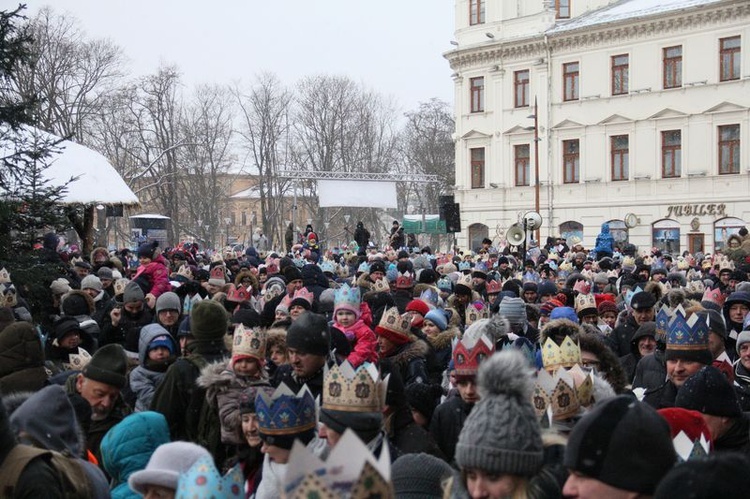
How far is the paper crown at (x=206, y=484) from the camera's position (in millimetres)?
3219

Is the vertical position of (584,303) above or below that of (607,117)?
below

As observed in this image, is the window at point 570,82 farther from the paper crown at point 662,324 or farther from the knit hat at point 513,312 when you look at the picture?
the paper crown at point 662,324

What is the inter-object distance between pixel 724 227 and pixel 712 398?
119ft

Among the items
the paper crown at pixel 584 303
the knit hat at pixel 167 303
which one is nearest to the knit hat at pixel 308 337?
the knit hat at pixel 167 303

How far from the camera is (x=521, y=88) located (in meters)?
45.9

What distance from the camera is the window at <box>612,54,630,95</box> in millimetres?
42594

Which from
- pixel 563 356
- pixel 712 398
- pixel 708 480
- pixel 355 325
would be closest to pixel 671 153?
pixel 355 325

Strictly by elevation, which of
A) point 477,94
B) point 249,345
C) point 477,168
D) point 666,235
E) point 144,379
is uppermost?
point 477,94

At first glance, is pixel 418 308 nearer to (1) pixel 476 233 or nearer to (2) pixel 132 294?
(2) pixel 132 294

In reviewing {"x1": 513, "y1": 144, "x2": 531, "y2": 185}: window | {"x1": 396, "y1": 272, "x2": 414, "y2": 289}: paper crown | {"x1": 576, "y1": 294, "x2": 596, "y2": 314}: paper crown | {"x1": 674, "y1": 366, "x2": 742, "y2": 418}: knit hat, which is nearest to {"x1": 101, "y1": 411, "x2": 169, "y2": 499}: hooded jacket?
{"x1": 674, "y1": 366, "x2": 742, "y2": 418}: knit hat

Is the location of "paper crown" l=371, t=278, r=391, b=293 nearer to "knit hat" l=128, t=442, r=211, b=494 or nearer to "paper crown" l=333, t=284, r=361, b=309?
"paper crown" l=333, t=284, r=361, b=309

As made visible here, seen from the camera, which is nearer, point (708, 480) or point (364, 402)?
point (708, 480)

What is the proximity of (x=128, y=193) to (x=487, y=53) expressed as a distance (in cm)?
2929

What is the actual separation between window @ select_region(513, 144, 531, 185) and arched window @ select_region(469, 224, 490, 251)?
2.91 m
